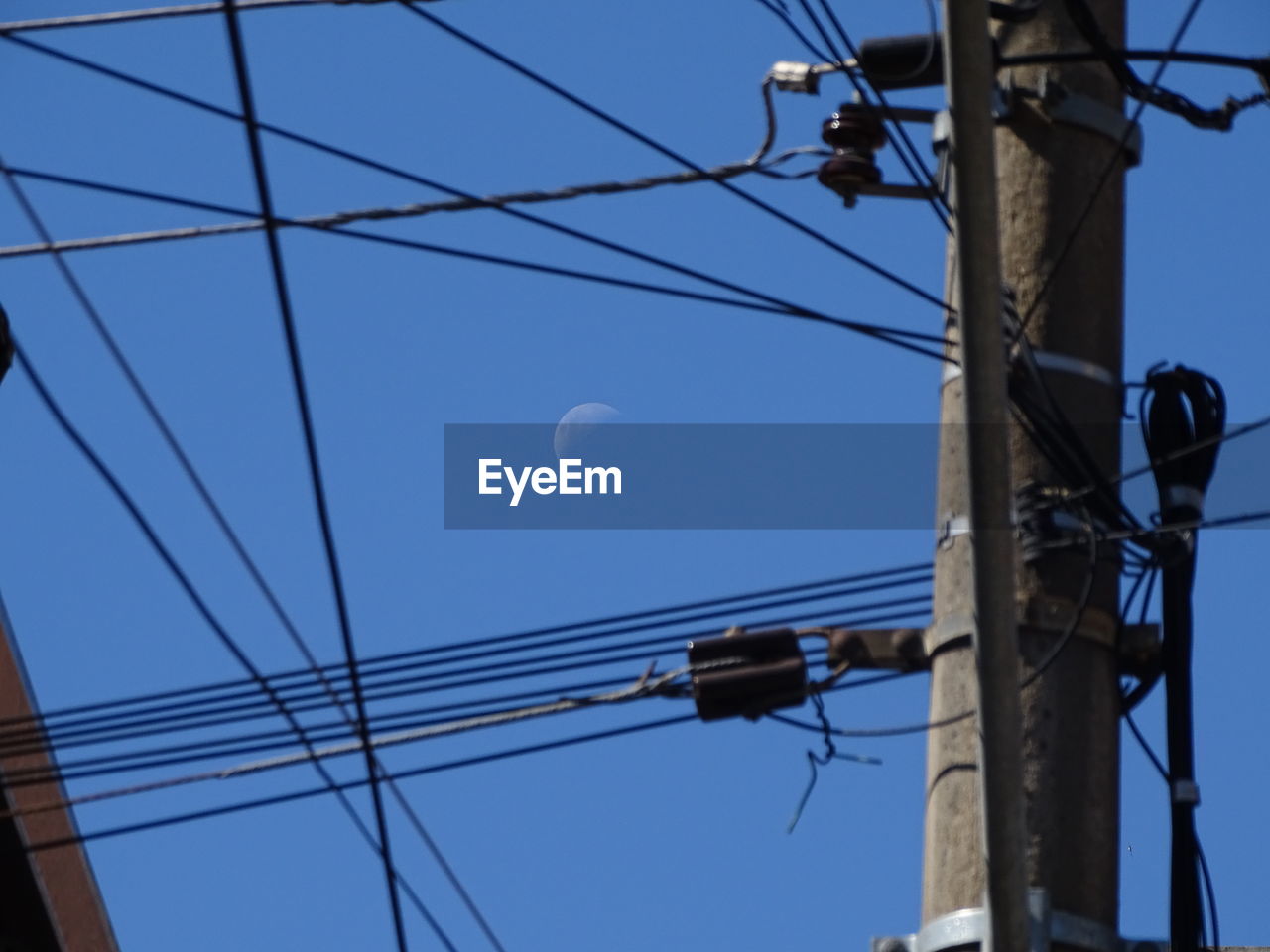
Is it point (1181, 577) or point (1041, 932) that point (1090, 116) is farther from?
point (1041, 932)

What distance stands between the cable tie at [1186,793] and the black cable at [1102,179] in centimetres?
125

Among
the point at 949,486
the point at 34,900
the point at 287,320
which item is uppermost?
the point at 287,320

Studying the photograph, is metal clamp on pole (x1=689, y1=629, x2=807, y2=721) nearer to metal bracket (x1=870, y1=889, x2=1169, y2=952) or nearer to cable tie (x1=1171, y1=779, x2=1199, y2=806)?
metal bracket (x1=870, y1=889, x2=1169, y2=952)

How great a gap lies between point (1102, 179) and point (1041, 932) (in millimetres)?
2157

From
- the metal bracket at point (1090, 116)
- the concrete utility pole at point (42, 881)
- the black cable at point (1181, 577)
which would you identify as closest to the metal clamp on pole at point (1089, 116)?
the metal bracket at point (1090, 116)

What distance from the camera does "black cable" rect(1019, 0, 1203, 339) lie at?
5508mm

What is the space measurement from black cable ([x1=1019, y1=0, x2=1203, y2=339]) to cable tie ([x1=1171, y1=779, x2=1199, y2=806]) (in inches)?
49.1

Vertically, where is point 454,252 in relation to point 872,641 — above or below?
above

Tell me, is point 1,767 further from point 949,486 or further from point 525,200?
point 949,486

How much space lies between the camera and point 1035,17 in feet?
19.3

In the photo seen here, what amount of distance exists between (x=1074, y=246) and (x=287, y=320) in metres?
2.17

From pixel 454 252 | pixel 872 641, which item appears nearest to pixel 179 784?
pixel 454 252

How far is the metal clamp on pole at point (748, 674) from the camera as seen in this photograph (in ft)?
18.1

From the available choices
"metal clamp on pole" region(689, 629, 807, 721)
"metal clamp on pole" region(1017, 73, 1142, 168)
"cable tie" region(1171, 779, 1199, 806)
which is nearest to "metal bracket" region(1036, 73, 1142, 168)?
"metal clamp on pole" region(1017, 73, 1142, 168)
